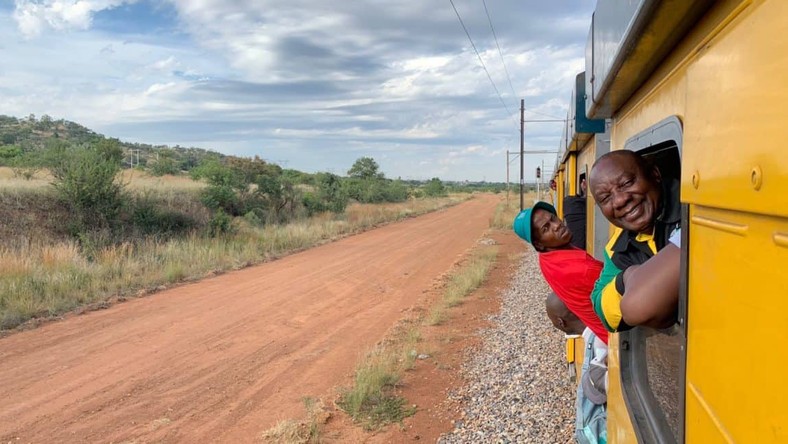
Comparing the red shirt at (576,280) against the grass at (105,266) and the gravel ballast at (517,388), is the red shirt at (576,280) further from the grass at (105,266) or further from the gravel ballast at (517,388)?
the grass at (105,266)

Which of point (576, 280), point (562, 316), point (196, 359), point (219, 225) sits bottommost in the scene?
point (196, 359)

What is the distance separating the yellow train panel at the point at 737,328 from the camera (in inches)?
34.5

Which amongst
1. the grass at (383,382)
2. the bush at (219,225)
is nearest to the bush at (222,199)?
the bush at (219,225)

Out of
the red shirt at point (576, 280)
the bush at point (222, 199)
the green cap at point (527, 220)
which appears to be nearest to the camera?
the red shirt at point (576, 280)

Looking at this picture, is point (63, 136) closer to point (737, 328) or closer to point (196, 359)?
point (196, 359)

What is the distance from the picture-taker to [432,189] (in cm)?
7881

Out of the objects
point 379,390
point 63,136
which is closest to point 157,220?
point 379,390

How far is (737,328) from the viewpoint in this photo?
102 cm

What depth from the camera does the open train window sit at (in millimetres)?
1606

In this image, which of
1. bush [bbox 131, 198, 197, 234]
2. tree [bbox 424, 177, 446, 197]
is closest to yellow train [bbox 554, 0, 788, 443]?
bush [bbox 131, 198, 197, 234]

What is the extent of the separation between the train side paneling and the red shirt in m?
1.43

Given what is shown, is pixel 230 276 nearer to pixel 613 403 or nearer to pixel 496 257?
pixel 496 257

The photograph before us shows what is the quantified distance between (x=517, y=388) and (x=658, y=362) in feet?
14.0

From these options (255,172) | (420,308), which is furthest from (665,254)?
(255,172)
